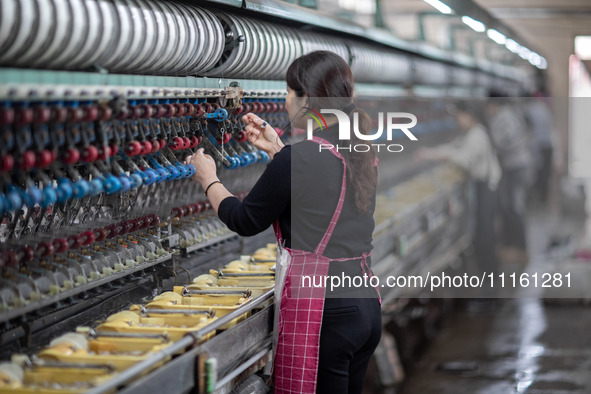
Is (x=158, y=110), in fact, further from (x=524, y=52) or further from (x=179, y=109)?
(x=524, y=52)

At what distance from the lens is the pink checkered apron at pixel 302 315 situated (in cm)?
303

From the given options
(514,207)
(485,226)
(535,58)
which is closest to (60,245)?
(485,226)

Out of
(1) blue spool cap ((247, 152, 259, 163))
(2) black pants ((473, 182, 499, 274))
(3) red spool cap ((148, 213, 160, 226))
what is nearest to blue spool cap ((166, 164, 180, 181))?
(3) red spool cap ((148, 213, 160, 226))

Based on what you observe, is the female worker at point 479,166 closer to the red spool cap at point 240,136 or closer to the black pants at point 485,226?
the black pants at point 485,226

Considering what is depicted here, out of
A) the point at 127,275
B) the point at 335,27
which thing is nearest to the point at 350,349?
the point at 127,275

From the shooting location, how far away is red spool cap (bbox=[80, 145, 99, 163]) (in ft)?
8.75

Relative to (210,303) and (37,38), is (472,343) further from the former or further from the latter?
(37,38)

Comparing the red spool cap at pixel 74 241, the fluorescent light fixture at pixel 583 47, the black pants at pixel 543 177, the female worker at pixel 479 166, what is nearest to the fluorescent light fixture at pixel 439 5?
the red spool cap at pixel 74 241

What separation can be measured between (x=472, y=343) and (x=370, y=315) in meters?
3.99

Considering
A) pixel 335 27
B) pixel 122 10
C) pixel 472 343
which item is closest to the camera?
pixel 122 10

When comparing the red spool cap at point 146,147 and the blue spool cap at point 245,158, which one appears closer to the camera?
the red spool cap at point 146,147

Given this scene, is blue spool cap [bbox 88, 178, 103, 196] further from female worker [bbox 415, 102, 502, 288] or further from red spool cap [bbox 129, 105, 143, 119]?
female worker [bbox 415, 102, 502, 288]


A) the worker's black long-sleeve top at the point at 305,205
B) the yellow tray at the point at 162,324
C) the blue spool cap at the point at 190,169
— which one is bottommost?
the yellow tray at the point at 162,324

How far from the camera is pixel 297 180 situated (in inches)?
115
